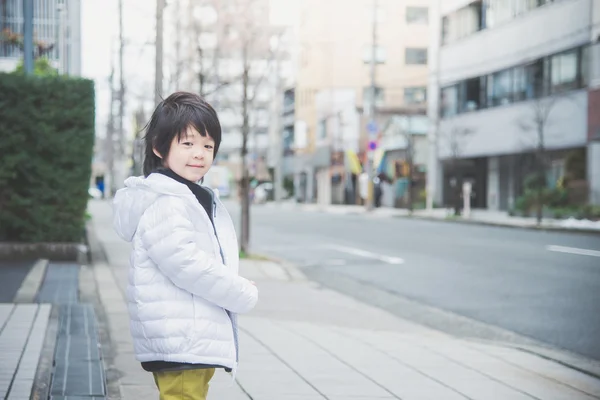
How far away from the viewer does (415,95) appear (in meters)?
66.2

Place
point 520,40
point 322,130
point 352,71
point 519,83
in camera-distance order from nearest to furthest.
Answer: point 519,83 < point 520,40 < point 352,71 < point 322,130

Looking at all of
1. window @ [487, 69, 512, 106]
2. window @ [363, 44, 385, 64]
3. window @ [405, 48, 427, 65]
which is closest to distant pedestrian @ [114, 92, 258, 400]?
window @ [487, 69, 512, 106]

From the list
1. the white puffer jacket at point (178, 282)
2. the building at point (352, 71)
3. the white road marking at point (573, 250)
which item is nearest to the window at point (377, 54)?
the building at point (352, 71)

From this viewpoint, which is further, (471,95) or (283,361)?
(471,95)

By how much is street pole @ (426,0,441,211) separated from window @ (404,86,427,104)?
13.8 m

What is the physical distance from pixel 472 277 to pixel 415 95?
53833mm

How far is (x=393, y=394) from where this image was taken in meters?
5.48

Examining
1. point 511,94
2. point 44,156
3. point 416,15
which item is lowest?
point 44,156

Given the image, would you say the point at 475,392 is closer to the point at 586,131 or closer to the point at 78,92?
the point at 78,92

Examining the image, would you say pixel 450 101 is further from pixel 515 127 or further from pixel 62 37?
pixel 62 37

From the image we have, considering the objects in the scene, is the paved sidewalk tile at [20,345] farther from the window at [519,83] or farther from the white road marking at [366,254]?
the window at [519,83]

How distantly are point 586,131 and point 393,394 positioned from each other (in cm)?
3113

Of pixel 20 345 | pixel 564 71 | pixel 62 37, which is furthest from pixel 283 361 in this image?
pixel 564 71

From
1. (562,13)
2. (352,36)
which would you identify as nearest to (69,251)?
(562,13)
